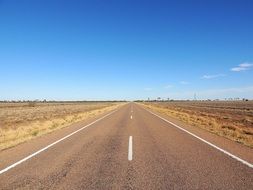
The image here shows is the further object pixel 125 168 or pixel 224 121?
pixel 224 121

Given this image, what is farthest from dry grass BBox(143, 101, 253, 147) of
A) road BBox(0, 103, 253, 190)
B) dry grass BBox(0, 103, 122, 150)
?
dry grass BBox(0, 103, 122, 150)

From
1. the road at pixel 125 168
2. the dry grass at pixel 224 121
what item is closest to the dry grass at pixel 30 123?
the road at pixel 125 168

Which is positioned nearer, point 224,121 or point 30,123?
point 30,123

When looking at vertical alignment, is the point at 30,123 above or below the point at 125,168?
above

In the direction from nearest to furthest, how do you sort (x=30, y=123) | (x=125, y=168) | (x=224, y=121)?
(x=125, y=168) < (x=30, y=123) < (x=224, y=121)

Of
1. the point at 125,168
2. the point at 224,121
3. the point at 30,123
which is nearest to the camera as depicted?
the point at 125,168

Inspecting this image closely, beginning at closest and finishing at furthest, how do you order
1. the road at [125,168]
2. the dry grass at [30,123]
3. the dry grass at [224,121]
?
the road at [125,168] < the dry grass at [30,123] < the dry grass at [224,121]

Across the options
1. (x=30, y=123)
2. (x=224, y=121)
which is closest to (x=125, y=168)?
(x=30, y=123)

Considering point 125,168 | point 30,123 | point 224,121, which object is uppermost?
point 224,121

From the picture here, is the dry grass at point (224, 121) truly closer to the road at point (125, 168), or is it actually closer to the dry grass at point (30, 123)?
the road at point (125, 168)

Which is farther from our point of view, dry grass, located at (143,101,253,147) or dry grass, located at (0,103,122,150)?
dry grass, located at (143,101,253,147)

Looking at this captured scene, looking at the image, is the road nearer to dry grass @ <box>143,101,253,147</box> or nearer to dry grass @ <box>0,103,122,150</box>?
dry grass @ <box>0,103,122,150</box>

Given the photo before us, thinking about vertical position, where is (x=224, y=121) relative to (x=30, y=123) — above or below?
above

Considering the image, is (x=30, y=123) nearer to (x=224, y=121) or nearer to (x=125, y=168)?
(x=224, y=121)
